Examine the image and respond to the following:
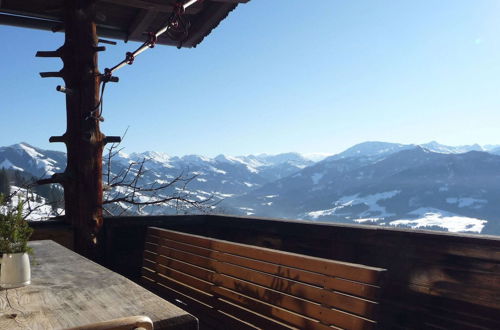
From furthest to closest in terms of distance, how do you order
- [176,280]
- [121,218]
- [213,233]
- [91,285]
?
[213,233]
[121,218]
[176,280]
[91,285]

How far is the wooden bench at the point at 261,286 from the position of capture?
2240mm

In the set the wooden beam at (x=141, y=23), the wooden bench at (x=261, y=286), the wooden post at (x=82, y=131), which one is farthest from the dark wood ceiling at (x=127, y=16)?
the wooden bench at (x=261, y=286)

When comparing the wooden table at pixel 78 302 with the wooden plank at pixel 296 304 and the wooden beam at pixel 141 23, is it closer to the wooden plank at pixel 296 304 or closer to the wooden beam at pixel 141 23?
the wooden plank at pixel 296 304

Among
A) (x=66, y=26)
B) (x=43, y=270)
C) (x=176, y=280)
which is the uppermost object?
(x=66, y=26)

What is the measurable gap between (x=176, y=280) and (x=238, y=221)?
1.52 meters

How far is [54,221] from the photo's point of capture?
16.6 feet

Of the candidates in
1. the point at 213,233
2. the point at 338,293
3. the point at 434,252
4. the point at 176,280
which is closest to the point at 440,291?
the point at 434,252

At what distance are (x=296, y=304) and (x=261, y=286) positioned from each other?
1.23ft

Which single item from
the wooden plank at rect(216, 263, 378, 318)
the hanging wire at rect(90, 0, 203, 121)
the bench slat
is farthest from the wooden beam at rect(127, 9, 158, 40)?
the wooden plank at rect(216, 263, 378, 318)

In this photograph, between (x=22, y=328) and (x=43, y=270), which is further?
(x=43, y=270)

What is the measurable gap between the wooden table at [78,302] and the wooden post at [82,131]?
2375 mm

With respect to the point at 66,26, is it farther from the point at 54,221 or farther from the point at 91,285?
the point at 91,285

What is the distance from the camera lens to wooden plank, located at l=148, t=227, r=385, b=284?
2.20 m

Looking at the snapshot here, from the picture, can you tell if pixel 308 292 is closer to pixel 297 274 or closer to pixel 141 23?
pixel 297 274
